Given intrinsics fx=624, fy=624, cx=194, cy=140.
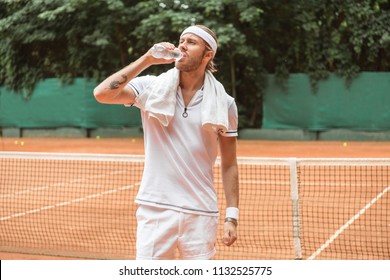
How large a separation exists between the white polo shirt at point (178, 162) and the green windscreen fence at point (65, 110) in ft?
57.4

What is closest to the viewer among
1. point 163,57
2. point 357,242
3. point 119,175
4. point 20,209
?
point 163,57

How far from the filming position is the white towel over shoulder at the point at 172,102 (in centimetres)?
272

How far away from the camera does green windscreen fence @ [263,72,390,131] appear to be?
1853cm

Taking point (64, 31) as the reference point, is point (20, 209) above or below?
below

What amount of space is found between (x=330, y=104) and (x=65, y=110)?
8.59 metres

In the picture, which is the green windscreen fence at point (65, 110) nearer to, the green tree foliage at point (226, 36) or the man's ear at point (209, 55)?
the green tree foliage at point (226, 36)

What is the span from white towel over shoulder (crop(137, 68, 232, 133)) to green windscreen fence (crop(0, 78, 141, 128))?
17444 mm

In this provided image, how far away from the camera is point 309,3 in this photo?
1936cm

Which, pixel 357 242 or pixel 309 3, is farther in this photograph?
pixel 309 3

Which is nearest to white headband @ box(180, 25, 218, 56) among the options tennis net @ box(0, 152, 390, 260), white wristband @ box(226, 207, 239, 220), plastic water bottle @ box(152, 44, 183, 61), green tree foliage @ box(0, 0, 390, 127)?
plastic water bottle @ box(152, 44, 183, 61)

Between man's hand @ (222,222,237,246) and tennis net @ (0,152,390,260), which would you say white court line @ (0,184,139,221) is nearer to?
tennis net @ (0,152,390,260)
